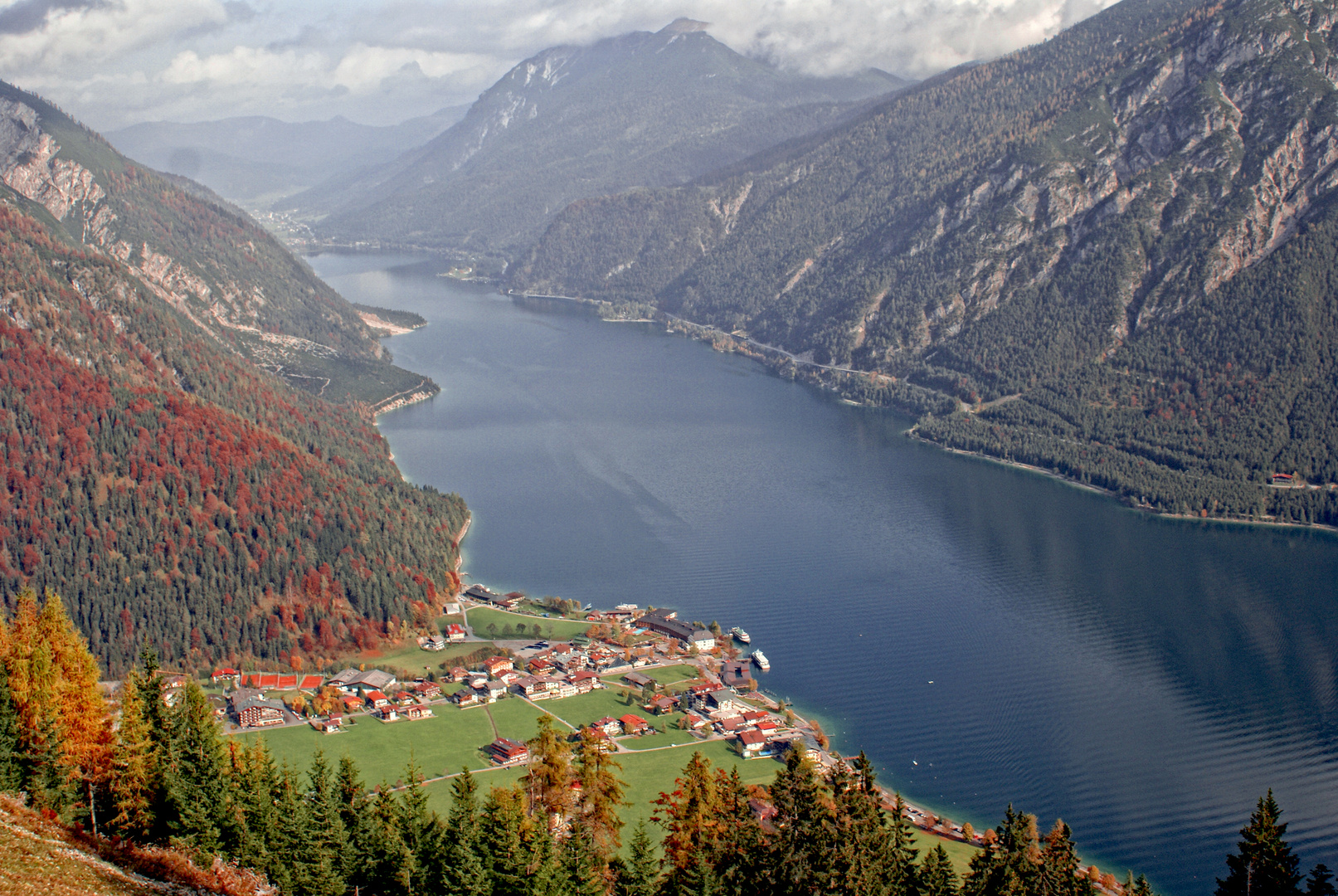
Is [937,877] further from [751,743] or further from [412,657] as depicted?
[412,657]

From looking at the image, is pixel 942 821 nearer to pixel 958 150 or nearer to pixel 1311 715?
Answer: pixel 1311 715

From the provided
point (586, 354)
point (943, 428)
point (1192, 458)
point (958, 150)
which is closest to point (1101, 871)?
point (1192, 458)

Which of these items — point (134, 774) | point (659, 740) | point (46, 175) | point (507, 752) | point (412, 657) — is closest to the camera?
point (134, 774)

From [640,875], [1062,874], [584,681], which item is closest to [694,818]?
[640,875]

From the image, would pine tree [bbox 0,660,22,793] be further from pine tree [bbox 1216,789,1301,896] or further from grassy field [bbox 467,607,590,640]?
grassy field [bbox 467,607,590,640]

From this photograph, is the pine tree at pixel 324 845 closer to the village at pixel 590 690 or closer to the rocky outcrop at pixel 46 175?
the village at pixel 590 690
